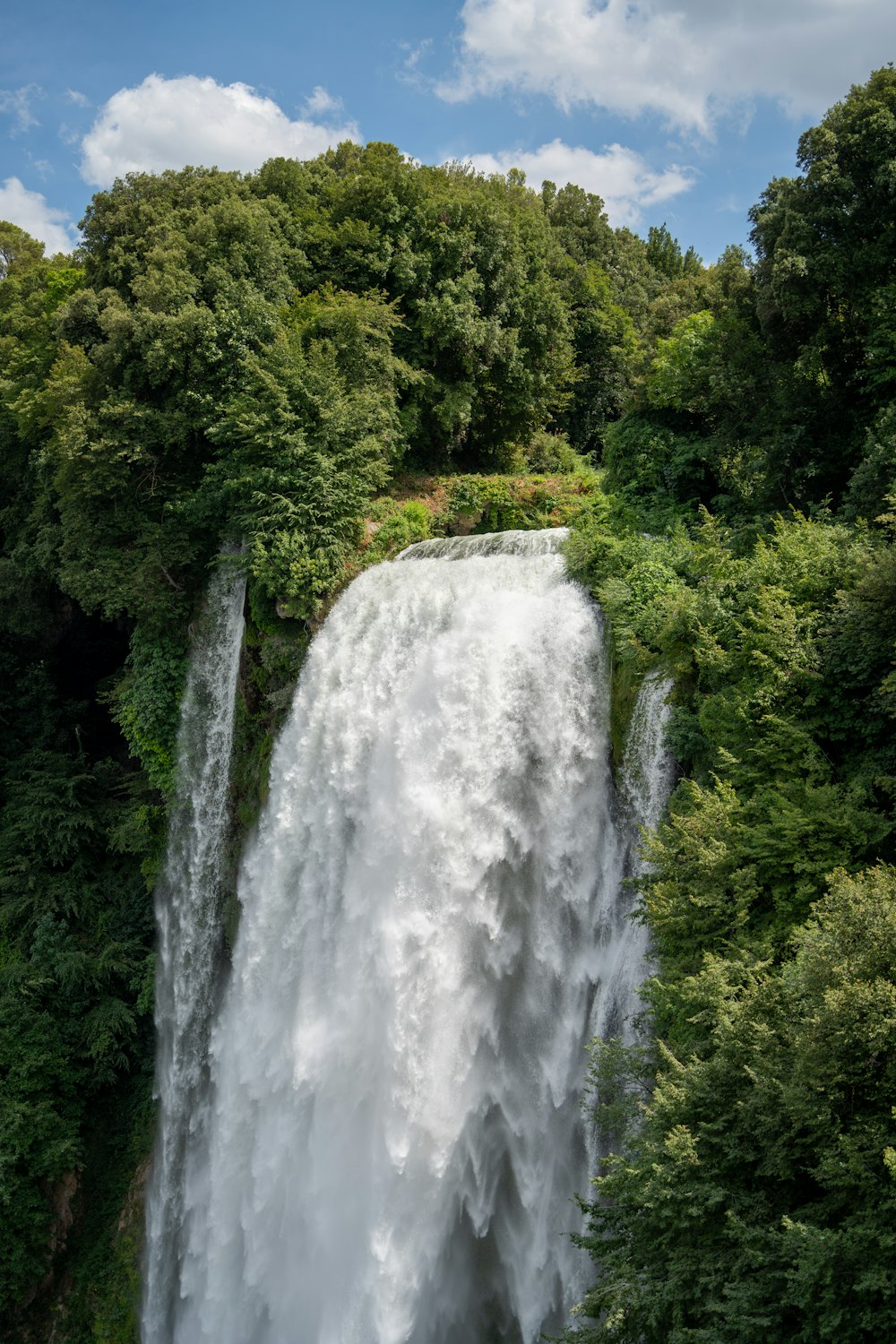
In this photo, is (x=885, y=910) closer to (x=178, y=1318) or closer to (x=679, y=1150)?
(x=679, y=1150)

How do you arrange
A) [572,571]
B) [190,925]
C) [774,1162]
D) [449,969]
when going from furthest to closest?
[190,925] < [572,571] < [449,969] < [774,1162]

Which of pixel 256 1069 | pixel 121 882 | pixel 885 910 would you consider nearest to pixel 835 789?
pixel 885 910

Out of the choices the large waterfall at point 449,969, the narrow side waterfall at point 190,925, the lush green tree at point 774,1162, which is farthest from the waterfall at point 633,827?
the narrow side waterfall at point 190,925

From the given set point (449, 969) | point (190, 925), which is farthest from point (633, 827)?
point (190, 925)

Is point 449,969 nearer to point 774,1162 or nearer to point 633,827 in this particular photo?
point 633,827

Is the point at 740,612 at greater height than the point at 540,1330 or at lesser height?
greater

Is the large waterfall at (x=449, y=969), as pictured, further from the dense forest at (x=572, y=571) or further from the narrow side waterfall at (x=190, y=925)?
the narrow side waterfall at (x=190, y=925)
